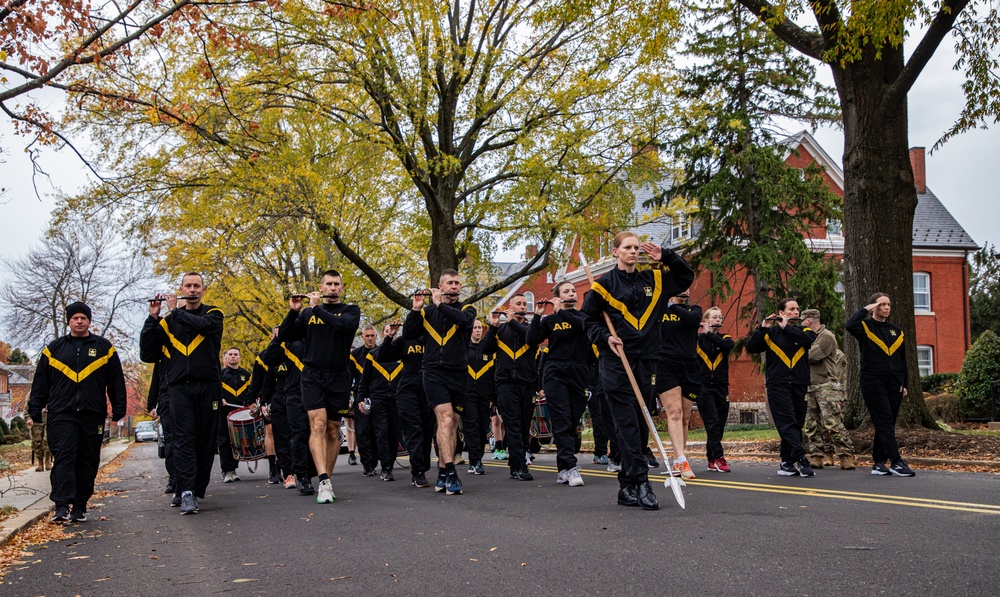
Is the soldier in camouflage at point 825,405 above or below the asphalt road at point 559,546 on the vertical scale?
above

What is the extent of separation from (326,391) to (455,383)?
1.40 m

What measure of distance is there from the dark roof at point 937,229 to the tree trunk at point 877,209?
31149 millimetres

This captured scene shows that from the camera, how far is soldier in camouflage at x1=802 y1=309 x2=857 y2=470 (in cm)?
1204

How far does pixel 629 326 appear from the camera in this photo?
8.01 meters

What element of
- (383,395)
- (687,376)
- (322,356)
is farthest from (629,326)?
(383,395)

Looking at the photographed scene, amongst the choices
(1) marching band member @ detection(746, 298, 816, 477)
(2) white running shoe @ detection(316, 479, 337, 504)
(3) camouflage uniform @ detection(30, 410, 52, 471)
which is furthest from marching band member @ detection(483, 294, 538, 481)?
(3) camouflage uniform @ detection(30, 410, 52, 471)

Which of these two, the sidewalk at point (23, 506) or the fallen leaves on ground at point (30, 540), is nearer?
the fallen leaves on ground at point (30, 540)

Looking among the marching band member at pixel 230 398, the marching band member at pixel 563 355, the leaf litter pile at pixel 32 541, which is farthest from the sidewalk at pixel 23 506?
the marching band member at pixel 563 355

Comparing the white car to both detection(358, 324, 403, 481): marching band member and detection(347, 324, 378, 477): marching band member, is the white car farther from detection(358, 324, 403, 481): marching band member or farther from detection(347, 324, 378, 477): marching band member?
detection(358, 324, 403, 481): marching band member

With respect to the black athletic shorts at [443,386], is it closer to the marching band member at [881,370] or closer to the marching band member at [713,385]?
the marching band member at [713,385]

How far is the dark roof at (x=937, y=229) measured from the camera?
144 ft

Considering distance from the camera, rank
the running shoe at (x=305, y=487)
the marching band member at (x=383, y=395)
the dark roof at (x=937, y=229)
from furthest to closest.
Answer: the dark roof at (x=937, y=229) < the marching band member at (x=383, y=395) < the running shoe at (x=305, y=487)

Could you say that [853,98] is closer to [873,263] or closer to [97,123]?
[873,263]

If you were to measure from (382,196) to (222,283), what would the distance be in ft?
27.4
